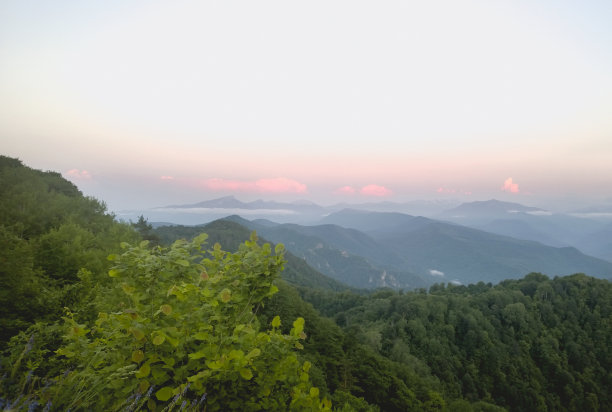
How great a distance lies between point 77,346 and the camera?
164 inches

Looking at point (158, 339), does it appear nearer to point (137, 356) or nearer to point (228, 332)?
point (137, 356)

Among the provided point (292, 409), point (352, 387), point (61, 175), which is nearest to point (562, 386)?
point (352, 387)

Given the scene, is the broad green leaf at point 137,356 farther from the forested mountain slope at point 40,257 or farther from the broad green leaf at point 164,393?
the forested mountain slope at point 40,257

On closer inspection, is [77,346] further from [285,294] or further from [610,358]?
[610,358]

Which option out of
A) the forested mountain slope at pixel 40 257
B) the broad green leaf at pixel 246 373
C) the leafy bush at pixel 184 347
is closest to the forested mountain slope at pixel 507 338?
the forested mountain slope at pixel 40 257

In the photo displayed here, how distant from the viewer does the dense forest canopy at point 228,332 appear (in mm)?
3709

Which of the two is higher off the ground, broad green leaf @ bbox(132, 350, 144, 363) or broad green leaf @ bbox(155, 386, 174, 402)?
broad green leaf @ bbox(132, 350, 144, 363)

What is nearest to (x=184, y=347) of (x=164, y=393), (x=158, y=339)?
(x=164, y=393)

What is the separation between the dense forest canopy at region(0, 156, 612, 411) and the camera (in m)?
3.71

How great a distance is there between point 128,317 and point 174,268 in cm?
90

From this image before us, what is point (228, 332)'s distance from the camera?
14.0 ft

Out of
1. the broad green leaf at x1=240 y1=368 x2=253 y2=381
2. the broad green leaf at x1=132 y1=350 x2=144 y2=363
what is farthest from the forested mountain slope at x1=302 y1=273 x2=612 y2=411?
the broad green leaf at x1=132 y1=350 x2=144 y2=363

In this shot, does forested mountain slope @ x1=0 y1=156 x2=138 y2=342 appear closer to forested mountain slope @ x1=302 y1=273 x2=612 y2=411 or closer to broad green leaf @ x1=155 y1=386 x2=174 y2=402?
broad green leaf @ x1=155 y1=386 x2=174 y2=402

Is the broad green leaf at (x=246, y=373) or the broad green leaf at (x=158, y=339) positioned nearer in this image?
the broad green leaf at (x=158, y=339)
